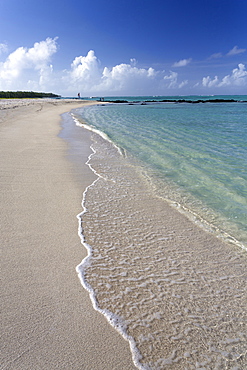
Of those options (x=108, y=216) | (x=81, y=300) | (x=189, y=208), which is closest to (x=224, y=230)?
(x=189, y=208)

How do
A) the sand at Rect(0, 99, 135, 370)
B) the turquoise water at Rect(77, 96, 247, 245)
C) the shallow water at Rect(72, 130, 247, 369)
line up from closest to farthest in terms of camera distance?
the sand at Rect(0, 99, 135, 370) < the shallow water at Rect(72, 130, 247, 369) < the turquoise water at Rect(77, 96, 247, 245)

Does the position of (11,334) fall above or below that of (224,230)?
above

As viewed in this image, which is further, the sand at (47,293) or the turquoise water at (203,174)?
the turquoise water at (203,174)

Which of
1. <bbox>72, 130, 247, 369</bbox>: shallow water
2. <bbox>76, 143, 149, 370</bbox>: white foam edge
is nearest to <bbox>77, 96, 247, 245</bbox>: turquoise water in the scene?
<bbox>72, 130, 247, 369</bbox>: shallow water

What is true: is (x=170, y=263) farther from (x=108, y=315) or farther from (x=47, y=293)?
(x=47, y=293)

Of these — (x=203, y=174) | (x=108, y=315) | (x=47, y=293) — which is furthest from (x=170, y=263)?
(x=203, y=174)

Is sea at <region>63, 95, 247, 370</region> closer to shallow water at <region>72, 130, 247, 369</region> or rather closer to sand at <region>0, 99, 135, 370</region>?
shallow water at <region>72, 130, 247, 369</region>

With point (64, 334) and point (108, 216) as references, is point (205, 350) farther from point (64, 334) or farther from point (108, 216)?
point (108, 216)

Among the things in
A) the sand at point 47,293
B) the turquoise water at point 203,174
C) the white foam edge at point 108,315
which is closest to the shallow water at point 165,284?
the white foam edge at point 108,315

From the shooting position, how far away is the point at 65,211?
4977mm

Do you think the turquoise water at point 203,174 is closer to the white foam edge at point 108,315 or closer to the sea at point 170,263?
the sea at point 170,263

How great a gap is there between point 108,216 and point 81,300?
2283mm

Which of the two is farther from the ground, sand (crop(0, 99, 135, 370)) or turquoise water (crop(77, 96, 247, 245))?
sand (crop(0, 99, 135, 370))

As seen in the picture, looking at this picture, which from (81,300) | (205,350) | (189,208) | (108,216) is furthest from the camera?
(189,208)
